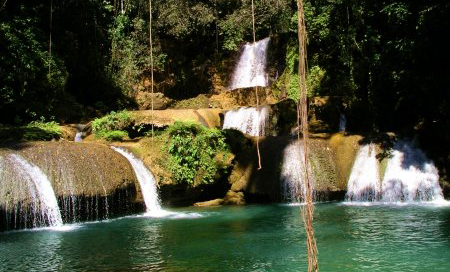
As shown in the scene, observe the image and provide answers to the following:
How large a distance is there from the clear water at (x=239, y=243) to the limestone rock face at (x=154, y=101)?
1296 cm

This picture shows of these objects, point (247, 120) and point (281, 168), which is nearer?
point (281, 168)

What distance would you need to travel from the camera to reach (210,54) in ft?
104

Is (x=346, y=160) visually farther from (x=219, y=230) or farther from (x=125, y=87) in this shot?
(x=125, y=87)

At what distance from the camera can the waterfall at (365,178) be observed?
55.1ft

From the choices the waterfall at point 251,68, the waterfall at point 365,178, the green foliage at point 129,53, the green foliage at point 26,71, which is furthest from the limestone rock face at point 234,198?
the waterfall at point 251,68

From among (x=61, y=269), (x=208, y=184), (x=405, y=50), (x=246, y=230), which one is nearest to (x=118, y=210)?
(x=208, y=184)

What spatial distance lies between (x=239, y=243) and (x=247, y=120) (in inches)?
527

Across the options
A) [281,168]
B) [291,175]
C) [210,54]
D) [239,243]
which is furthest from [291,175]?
[210,54]

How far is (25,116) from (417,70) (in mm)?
15610

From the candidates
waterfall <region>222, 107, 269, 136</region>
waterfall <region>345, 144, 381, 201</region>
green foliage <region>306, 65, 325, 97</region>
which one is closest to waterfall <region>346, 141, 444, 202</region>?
waterfall <region>345, 144, 381, 201</region>

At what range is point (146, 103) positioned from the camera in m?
27.3

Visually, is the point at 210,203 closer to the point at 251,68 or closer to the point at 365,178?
the point at 365,178

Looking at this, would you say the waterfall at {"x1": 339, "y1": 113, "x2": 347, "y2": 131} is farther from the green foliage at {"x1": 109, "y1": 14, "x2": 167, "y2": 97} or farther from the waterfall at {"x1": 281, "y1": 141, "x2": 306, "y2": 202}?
the green foliage at {"x1": 109, "y1": 14, "x2": 167, "y2": 97}

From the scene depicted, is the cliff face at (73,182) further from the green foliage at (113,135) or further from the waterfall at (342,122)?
the waterfall at (342,122)
